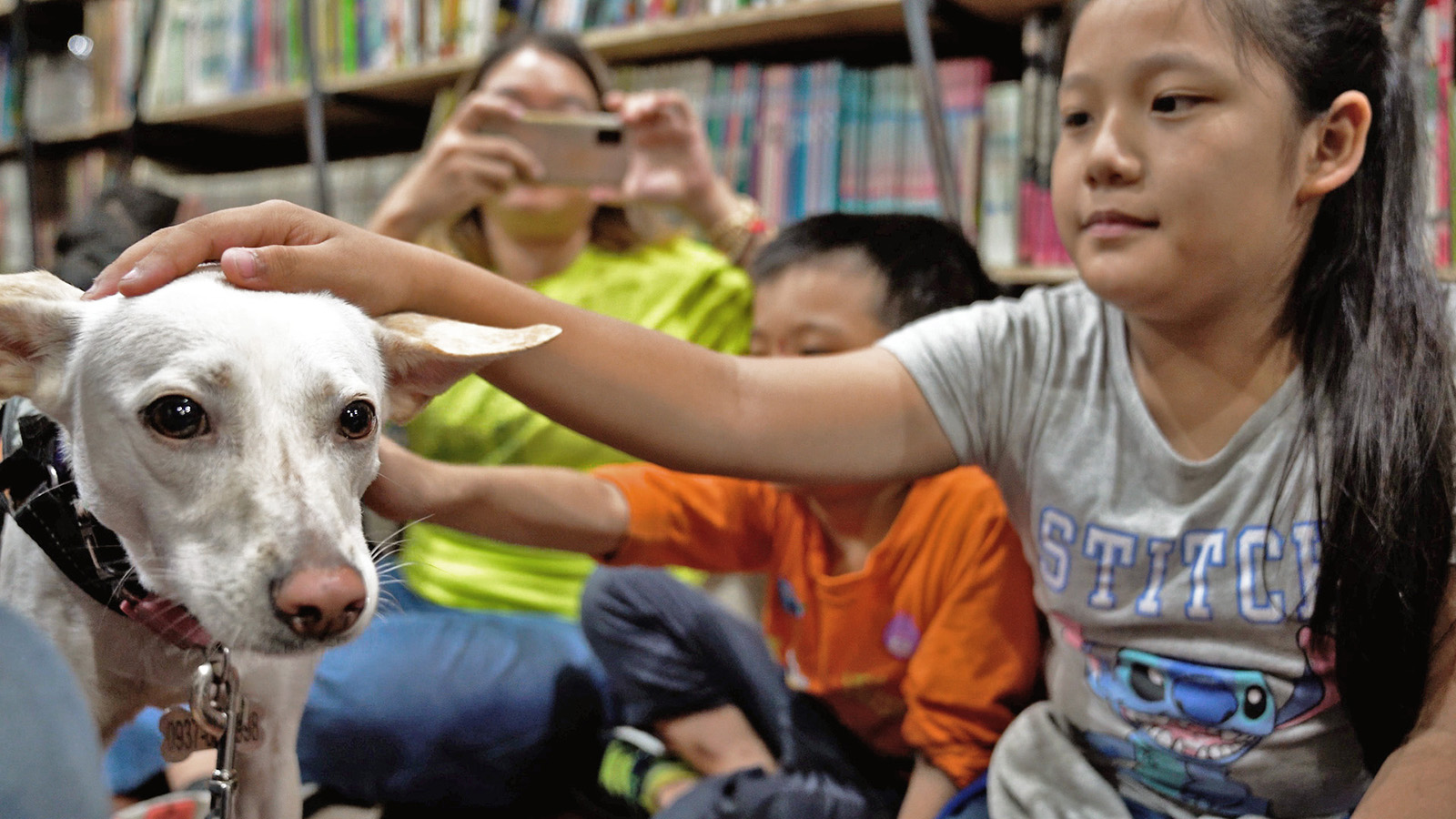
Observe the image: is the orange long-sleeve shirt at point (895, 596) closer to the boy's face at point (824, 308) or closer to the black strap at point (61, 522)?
the boy's face at point (824, 308)

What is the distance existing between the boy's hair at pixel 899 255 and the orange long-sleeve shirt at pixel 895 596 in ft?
0.65

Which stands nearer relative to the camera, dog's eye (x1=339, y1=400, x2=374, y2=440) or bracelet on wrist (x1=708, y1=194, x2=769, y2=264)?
dog's eye (x1=339, y1=400, x2=374, y2=440)

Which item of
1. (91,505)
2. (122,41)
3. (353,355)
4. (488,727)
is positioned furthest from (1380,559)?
(122,41)

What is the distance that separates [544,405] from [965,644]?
1.53 ft

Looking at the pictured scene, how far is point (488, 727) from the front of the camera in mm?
1194

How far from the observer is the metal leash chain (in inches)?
19.6

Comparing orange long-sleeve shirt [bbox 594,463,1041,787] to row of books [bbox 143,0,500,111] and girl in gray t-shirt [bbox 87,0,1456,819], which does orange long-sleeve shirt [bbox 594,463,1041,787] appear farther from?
row of books [bbox 143,0,500,111]

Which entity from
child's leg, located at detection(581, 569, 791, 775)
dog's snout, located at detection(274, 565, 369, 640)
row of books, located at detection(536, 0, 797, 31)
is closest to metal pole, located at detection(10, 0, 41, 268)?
row of books, located at detection(536, 0, 797, 31)

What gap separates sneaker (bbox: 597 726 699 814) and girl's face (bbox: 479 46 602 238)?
662 mm

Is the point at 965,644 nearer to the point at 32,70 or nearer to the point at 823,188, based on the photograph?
the point at 823,188

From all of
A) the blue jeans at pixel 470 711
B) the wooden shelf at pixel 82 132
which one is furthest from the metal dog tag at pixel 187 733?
the wooden shelf at pixel 82 132

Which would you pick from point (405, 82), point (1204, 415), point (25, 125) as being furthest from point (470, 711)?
point (25, 125)

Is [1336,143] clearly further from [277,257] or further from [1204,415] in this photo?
[277,257]

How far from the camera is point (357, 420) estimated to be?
54 cm
